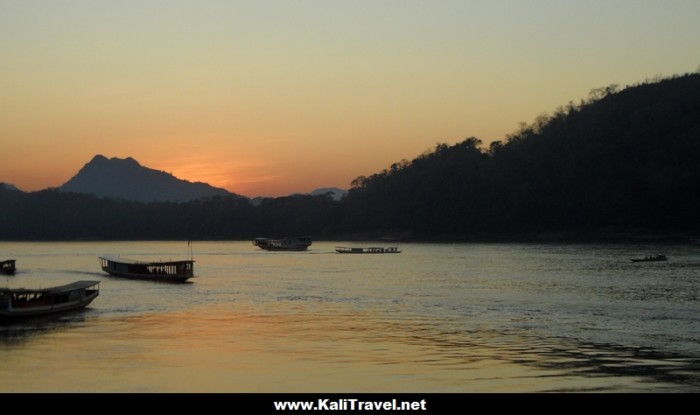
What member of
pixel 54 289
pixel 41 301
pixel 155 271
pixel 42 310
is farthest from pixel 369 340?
pixel 155 271

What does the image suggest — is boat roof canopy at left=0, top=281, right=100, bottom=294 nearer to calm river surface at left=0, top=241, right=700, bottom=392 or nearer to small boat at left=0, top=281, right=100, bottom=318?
small boat at left=0, top=281, right=100, bottom=318

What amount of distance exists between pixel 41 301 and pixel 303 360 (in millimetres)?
24169

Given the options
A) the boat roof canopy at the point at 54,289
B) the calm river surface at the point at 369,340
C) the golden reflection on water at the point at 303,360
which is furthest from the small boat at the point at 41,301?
the golden reflection on water at the point at 303,360

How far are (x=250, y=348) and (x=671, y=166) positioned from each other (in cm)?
15894

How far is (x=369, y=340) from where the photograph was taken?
40.6m

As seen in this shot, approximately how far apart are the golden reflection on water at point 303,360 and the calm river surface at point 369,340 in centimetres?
8

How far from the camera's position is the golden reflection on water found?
2927 cm

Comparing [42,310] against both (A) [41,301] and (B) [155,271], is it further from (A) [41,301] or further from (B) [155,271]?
(B) [155,271]

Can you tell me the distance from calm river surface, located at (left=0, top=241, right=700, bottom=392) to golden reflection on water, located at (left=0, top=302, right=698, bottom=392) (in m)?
0.08

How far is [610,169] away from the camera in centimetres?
19075

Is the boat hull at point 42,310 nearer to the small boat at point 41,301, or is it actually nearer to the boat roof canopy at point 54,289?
the small boat at point 41,301

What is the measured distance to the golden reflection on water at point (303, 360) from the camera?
29266 mm

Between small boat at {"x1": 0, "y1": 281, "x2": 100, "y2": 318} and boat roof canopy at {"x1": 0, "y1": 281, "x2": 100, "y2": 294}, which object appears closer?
small boat at {"x1": 0, "y1": 281, "x2": 100, "y2": 318}

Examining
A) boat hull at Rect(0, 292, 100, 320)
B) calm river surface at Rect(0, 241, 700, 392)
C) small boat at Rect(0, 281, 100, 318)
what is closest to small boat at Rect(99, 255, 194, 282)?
calm river surface at Rect(0, 241, 700, 392)
